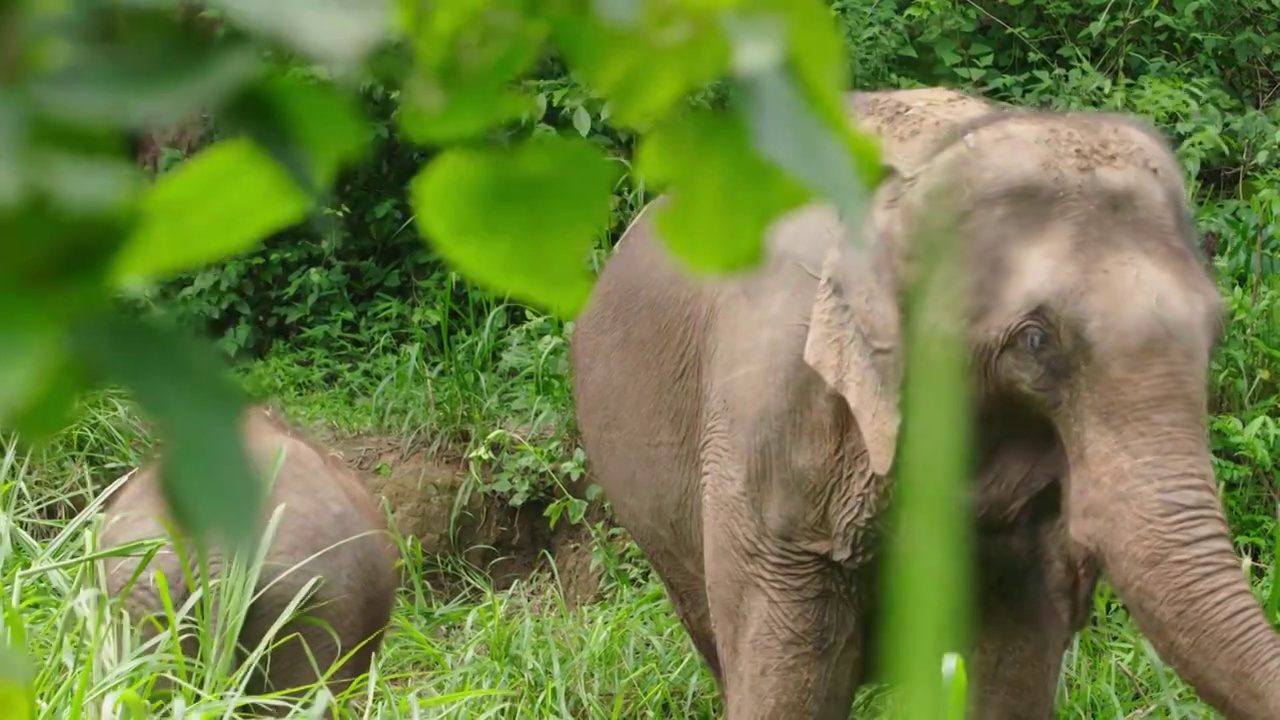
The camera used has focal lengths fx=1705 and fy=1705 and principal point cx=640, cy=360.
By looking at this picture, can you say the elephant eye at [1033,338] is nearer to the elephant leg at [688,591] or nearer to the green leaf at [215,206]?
the elephant leg at [688,591]

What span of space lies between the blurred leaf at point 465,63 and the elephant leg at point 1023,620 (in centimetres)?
213

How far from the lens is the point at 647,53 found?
1.65ft

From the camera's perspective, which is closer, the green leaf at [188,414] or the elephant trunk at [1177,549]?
the green leaf at [188,414]

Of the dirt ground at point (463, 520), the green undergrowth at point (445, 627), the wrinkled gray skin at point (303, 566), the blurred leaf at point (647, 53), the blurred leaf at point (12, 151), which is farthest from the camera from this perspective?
the dirt ground at point (463, 520)

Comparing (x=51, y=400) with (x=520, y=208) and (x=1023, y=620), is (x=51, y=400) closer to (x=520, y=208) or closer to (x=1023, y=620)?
(x=520, y=208)

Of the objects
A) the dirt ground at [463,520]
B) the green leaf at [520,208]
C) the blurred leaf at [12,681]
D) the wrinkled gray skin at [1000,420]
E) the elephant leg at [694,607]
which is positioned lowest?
the dirt ground at [463,520]

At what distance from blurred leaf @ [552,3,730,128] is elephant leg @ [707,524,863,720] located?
90.1 inches

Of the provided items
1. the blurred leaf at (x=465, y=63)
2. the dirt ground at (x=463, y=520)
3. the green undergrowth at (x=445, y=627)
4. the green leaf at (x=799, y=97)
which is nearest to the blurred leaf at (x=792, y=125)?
the green leaf at (x=799, y=97)

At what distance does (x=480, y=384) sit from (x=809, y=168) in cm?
499

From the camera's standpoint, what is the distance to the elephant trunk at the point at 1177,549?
217cm

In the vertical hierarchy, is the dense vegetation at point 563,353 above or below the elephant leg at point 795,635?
below

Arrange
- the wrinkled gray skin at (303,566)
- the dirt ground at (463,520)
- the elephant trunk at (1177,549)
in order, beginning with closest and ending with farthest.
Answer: the elephant trunk at (1177,549), the wrinkled gray skin at (303,566), the dirt ground at (463,520)

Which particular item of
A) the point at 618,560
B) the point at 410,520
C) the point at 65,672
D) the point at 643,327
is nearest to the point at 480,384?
the point at 410,520

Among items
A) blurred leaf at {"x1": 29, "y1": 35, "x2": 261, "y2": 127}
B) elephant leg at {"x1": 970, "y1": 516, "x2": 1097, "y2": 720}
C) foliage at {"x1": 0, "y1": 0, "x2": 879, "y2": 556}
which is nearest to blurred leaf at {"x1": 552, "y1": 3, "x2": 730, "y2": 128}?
foliage at {"x1": 0, "y1": 0, "x2": 879, "y2": 556}
